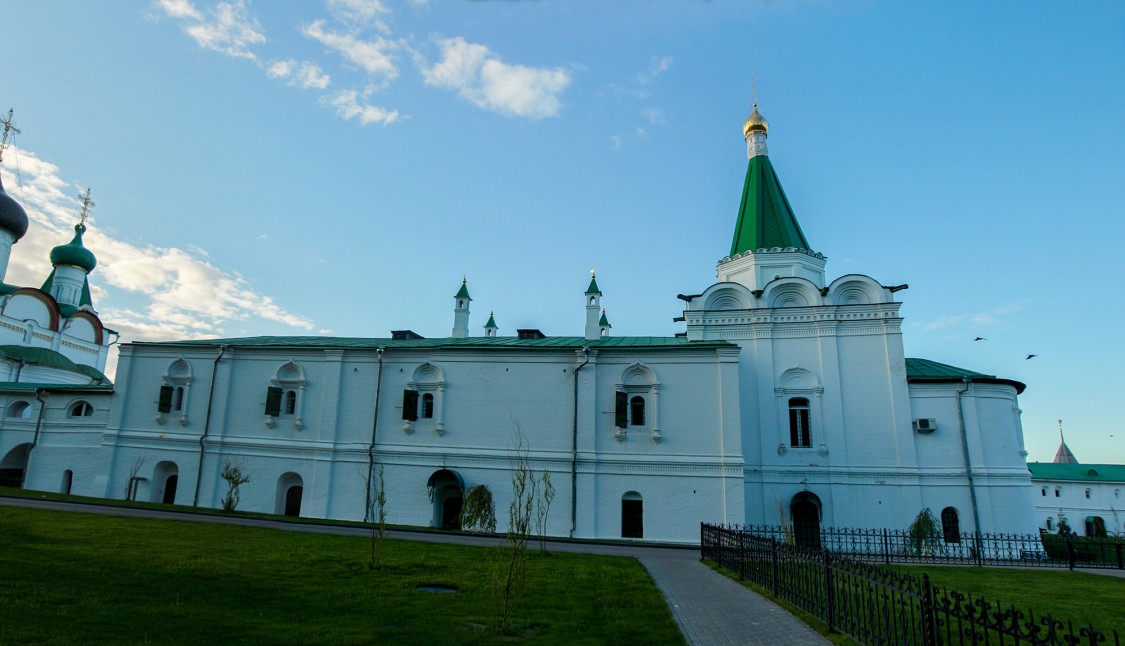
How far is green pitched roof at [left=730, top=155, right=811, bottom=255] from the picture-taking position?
2862 centimetres

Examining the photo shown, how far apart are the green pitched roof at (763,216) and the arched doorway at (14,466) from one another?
3231 cm

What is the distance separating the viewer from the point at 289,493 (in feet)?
84.0

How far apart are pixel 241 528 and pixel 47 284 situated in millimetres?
32302

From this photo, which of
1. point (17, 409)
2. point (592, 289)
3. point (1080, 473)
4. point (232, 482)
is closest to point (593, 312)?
point (592, 289)

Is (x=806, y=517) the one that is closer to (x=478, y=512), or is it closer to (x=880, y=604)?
(x=478, y=512)

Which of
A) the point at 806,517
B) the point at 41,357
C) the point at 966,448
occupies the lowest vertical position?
the point at 806,517

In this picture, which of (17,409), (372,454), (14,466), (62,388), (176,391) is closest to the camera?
(372,454)

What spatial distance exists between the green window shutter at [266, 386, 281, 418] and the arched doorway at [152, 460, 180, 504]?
4.56 metres

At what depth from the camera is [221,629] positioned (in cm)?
730

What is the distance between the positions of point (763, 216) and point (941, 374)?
9781 mm

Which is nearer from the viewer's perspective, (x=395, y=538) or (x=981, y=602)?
(x=981, y=602)

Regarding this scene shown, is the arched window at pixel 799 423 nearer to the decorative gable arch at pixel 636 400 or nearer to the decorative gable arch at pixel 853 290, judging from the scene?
the decorative gable arch at pixel 853 290

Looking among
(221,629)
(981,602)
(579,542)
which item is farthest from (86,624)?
(579,542)

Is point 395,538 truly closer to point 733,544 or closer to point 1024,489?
point 733,544
